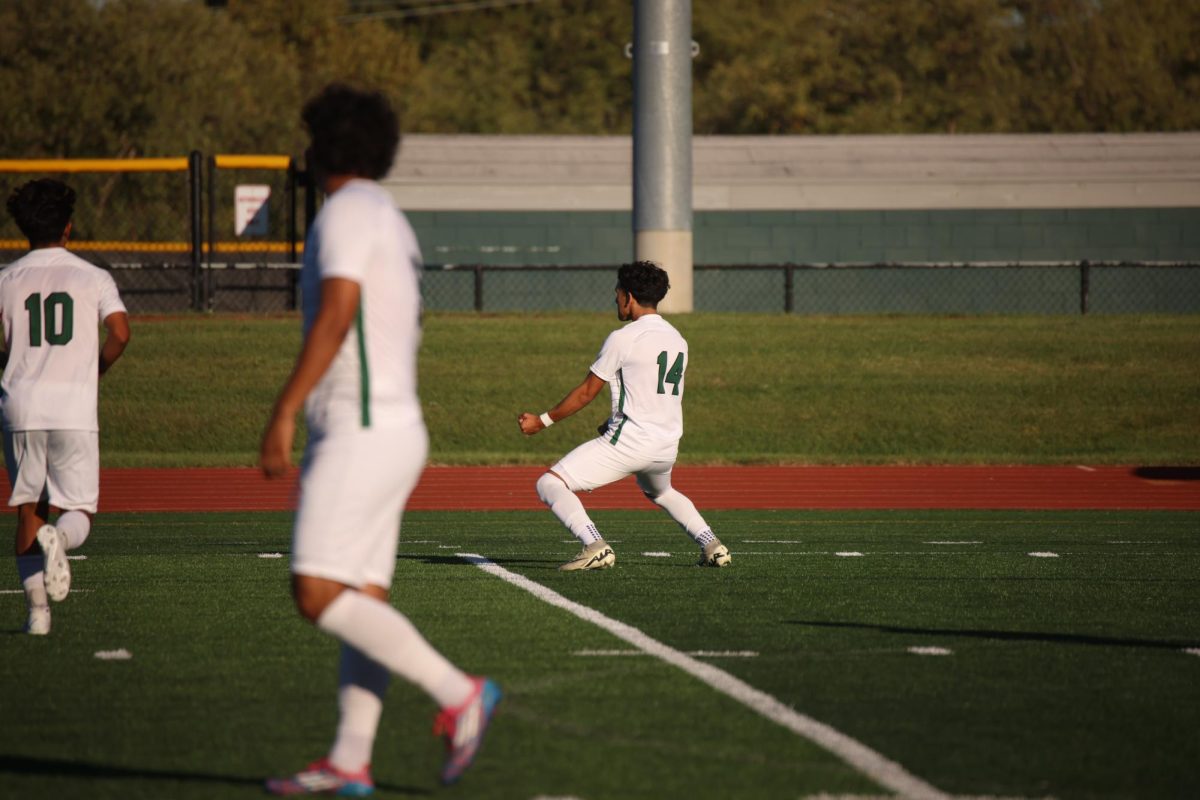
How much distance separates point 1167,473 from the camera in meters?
20.4

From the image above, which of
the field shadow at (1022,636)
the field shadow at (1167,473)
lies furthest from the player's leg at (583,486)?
the field shadow at (1167,473)

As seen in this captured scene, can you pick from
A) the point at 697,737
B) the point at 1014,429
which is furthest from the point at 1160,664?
the point at 1014,429

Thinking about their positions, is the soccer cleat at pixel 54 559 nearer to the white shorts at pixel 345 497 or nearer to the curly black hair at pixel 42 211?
the curly black hair at pixel 42 211

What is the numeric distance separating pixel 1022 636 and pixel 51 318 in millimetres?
4600

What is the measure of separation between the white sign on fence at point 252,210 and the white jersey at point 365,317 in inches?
918

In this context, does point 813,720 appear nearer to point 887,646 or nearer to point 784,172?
point 887,646

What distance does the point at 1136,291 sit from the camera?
105ft

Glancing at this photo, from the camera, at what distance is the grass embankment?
73.4 ft

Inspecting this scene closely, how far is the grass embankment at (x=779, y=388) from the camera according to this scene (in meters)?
22.4

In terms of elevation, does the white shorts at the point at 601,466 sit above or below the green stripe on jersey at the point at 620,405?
below

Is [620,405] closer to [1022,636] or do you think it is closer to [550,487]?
[550,487]

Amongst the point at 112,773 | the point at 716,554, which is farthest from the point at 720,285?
the point at 112,773

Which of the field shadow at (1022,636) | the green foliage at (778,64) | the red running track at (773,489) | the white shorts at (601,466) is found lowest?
the red running track at (773,489)

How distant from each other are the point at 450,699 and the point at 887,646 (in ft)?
11.0
